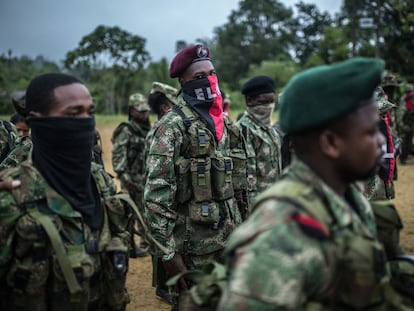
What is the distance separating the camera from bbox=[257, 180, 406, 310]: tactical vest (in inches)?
60.4

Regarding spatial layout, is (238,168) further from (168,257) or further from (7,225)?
(7,225)

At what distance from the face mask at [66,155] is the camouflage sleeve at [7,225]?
21cm

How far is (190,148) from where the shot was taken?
3.46m

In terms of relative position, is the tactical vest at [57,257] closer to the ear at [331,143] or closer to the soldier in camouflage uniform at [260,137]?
the ear at [331,143]

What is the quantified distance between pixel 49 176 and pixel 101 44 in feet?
120

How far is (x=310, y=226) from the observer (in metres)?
1.49

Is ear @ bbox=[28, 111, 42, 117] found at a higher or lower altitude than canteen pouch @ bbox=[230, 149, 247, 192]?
higher

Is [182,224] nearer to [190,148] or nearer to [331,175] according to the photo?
[190,148]

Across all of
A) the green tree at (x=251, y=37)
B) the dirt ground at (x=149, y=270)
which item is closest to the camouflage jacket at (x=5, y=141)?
the dirt ground at (x=149, y=270)

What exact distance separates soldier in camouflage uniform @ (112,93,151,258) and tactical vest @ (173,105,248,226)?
391 cm

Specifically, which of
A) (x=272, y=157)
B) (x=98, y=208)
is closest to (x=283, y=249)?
(x=98, y=208)

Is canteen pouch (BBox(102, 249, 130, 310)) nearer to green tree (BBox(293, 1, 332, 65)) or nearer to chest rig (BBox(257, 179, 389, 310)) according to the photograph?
chest rig (BBox(257, 179, 389, 310))

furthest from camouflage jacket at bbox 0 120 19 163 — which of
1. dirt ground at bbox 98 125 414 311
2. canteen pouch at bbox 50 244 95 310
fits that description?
canteen pouch at bbox 50 244 95 310

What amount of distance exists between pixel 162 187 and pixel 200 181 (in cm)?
29
